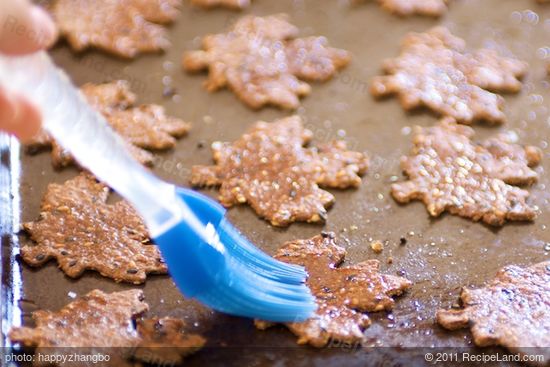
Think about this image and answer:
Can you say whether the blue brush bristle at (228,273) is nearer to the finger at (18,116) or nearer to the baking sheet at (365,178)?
the baking sheet at (365,178)

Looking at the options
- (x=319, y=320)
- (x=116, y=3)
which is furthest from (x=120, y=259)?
(x=116, y=3)

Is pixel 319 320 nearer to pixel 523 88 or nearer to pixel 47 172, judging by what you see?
pixel 47 172

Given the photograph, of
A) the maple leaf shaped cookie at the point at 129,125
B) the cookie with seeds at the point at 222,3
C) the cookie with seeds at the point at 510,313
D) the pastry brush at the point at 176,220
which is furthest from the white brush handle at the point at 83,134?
the cookie with seeds at the point at 222,3

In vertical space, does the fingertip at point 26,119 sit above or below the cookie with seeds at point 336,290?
above

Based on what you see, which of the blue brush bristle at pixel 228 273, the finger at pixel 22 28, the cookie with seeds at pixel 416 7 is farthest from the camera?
the cookie with seeds at pixel 416 7

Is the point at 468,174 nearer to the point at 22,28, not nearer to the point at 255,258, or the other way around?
the point at 255,258

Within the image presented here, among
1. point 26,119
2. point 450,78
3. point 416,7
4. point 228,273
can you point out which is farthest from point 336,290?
point 416,7
